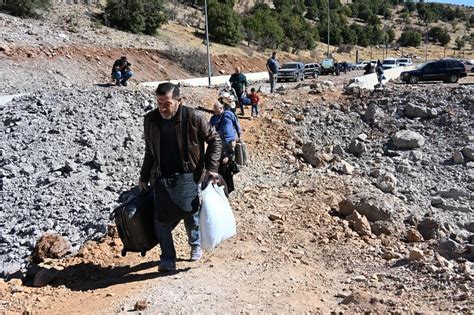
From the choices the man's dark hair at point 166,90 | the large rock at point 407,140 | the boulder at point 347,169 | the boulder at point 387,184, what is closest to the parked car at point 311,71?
the large rock at point 407,140

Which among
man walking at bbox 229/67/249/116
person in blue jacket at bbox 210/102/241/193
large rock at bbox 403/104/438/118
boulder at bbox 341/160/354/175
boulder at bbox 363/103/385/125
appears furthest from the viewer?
large rock at bbox 403/104/438/118

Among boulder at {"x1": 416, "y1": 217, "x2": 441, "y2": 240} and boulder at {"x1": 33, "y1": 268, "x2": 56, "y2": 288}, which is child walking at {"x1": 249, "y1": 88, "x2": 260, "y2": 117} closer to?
boulder at {"x1": 416, "y1": 217, "x2": 441, "y2": 240}

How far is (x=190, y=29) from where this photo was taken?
171 feet

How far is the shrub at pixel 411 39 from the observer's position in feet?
312

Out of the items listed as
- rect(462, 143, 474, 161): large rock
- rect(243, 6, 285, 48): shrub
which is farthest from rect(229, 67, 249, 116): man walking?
rect(243, 6, 285, 48): shrub

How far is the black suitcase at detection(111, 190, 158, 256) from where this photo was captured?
18.7 feet

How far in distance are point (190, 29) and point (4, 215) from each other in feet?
150

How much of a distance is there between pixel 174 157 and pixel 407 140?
37.6 ft

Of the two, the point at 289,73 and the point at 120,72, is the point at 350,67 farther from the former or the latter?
the point at 120,72

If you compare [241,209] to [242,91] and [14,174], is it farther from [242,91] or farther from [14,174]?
[242,91]

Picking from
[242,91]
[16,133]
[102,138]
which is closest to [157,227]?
[102,138]

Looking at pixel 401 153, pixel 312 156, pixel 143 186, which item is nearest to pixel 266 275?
pixel 143 186

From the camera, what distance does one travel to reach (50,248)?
6.91 m

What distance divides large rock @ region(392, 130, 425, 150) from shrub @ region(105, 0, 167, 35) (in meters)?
28.0
